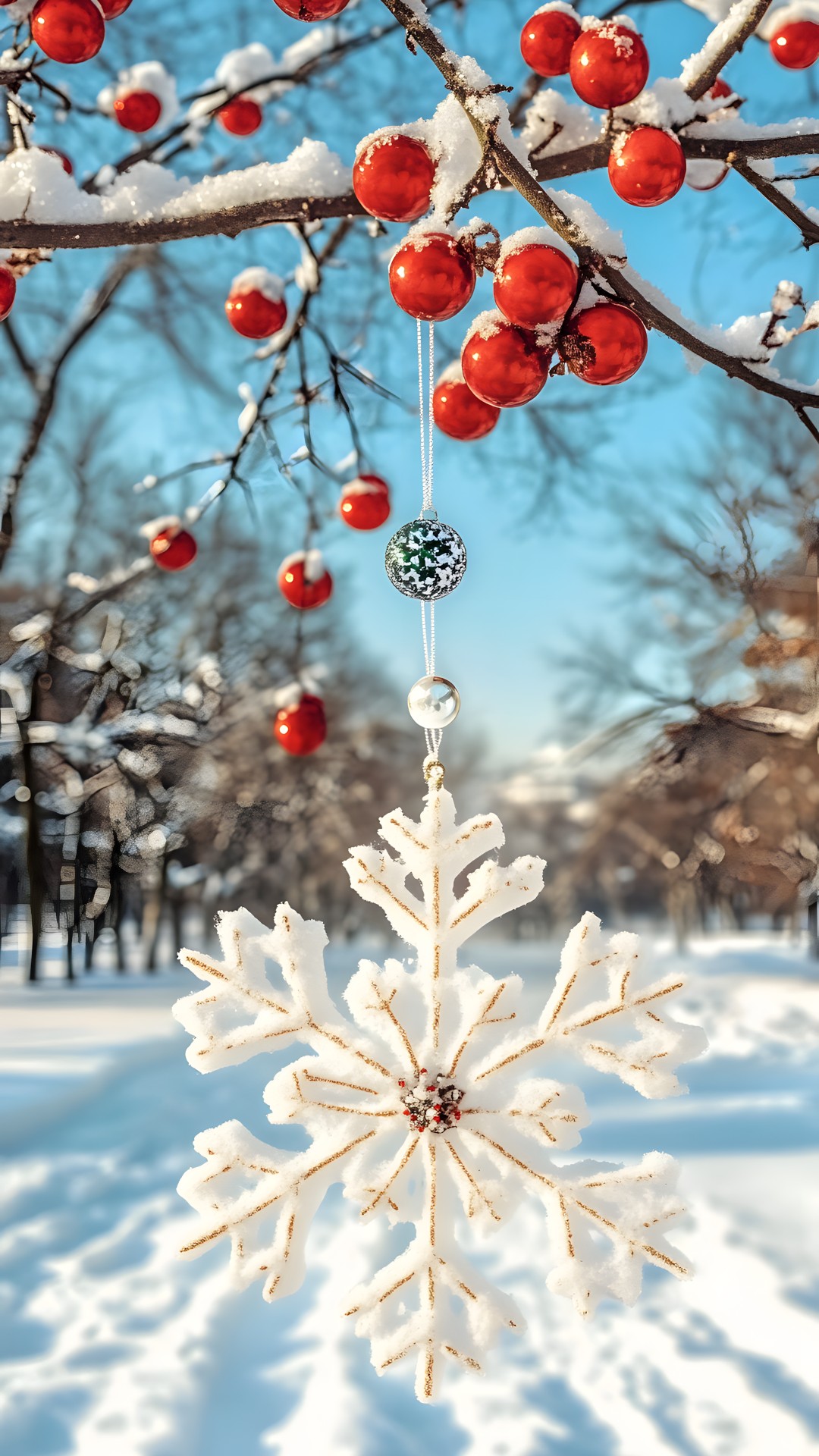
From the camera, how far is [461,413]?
1.39 meters

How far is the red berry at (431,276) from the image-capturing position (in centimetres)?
104

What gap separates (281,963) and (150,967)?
1186cm

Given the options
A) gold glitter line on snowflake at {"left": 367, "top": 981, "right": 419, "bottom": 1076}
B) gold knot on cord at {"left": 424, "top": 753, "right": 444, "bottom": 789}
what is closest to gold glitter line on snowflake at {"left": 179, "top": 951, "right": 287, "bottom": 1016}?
gold glitter line on snowflake at {"left": 367, "top": 981, "right": 419, "bottom": 1076}

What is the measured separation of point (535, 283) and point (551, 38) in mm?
724

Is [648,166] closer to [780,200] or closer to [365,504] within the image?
[780,200]

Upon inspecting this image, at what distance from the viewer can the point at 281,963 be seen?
4.03 ft

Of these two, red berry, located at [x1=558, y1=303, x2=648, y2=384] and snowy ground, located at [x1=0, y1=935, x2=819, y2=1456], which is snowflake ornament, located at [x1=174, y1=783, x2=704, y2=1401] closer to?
red berry, located at [x1=558, y1=303, x2=648, y2=384]

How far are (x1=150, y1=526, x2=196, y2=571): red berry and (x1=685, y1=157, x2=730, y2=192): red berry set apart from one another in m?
1.22

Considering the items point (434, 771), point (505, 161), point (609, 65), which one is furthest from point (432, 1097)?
point (609, 65)

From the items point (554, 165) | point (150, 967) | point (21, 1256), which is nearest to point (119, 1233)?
point (21, 1256)

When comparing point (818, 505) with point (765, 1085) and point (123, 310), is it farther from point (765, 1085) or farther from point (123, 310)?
point (765, 1085)

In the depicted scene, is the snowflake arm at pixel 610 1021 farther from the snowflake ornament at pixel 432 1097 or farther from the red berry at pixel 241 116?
the red berry at pixel 241 116

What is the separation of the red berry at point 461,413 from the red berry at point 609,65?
0.39 metres

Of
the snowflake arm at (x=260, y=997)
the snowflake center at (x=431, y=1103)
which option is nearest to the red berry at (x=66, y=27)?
the snowflake arm at (x=260, y=997)
